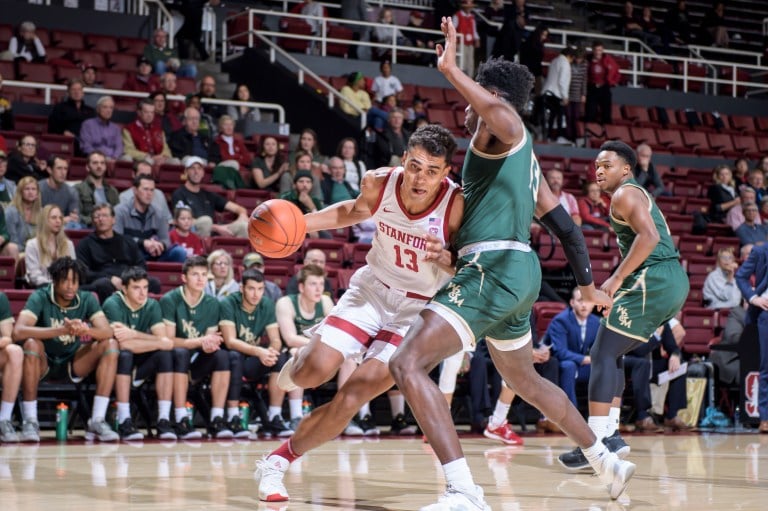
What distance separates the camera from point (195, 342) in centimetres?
892

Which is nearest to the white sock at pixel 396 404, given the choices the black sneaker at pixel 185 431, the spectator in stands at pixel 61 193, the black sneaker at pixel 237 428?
the black sneaker at pixel 237 428

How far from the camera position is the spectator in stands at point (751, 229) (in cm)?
1409

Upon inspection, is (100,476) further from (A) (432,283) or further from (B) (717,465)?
(B) (717,465)

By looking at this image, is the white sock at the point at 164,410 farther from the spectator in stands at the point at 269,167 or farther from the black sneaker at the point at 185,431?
the spectator in stands at the point at 269,167

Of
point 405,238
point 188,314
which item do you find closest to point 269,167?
point 188,314

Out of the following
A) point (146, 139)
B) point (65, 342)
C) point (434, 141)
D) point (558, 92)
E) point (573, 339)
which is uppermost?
point (558, 92)

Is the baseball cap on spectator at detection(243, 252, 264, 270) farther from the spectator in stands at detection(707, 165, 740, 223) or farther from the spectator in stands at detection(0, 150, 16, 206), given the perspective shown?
the spectator in stands at detection(707, 165, 740, 223)

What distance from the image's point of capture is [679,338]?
10.7m

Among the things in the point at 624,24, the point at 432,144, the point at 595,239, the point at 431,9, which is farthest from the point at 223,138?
the point at 624,24

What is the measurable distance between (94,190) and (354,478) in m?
6.06

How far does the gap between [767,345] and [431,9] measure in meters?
11.1

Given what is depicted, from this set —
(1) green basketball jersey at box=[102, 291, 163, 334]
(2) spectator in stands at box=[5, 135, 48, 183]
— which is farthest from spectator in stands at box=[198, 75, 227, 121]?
(1) green basketball jersey at box=[102, 291, 163, 334]

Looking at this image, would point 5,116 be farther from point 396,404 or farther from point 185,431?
point 396,404

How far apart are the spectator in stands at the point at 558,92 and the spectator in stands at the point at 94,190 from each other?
26.0ft
